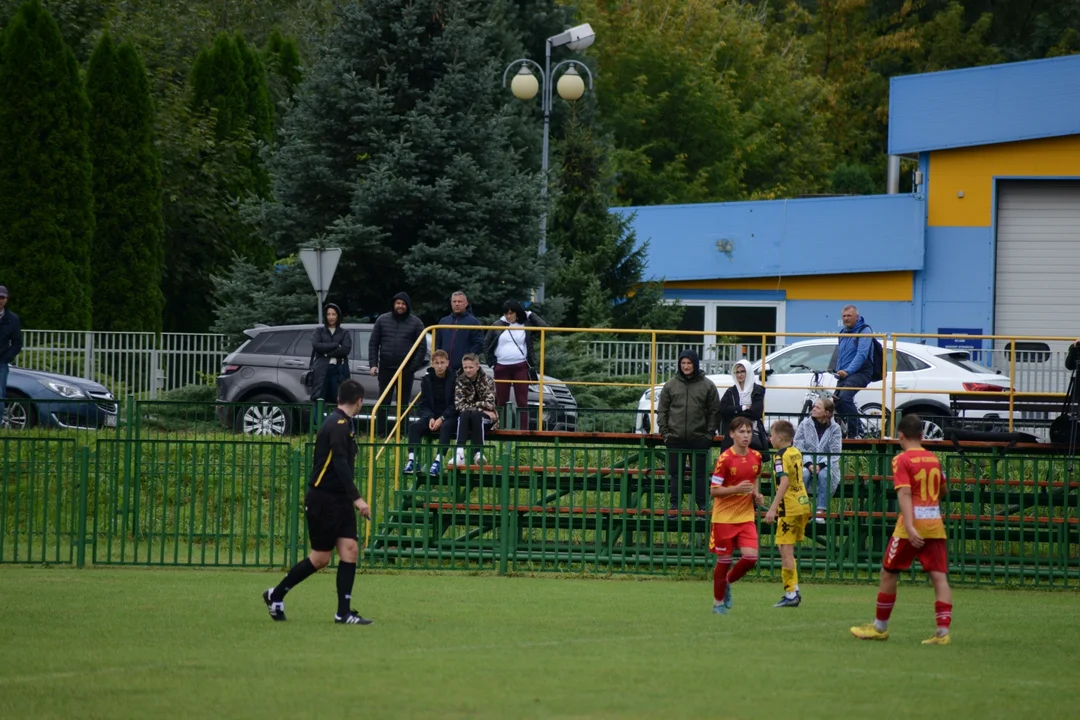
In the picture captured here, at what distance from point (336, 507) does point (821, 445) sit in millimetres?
6931

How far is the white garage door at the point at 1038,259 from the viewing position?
A: 33094mm

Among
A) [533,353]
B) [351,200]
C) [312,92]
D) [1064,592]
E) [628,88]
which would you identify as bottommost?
[1064,592]

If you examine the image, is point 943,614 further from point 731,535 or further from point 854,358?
point 854,358

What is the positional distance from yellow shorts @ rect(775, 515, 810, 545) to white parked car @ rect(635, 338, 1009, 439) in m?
8.21

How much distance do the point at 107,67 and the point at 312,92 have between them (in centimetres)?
861

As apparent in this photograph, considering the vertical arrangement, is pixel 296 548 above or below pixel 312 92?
below

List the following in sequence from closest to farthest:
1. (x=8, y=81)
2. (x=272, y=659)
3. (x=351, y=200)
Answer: (x=272, y=659) < (x=351, y=200) < (x=8, y=81)

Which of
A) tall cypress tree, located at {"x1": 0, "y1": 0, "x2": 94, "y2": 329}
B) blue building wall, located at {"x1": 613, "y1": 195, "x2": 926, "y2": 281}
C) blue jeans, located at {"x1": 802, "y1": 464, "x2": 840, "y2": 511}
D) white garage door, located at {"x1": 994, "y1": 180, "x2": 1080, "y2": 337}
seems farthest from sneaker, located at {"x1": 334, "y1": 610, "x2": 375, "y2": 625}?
white garage door, located at {"x1": 994, "y1": 180, "x2": 1080, "y2": 337}

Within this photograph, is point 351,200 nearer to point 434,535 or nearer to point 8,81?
point 8,81

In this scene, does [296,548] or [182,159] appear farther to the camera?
[182,159]

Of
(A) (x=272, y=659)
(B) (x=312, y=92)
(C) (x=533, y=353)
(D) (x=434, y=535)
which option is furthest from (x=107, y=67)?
(A) (x=272, y=659)

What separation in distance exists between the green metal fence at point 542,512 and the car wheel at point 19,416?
77cm

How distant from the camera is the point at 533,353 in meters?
24.6

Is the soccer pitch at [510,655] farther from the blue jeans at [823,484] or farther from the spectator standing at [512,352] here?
the spectator standing at [512,352]
